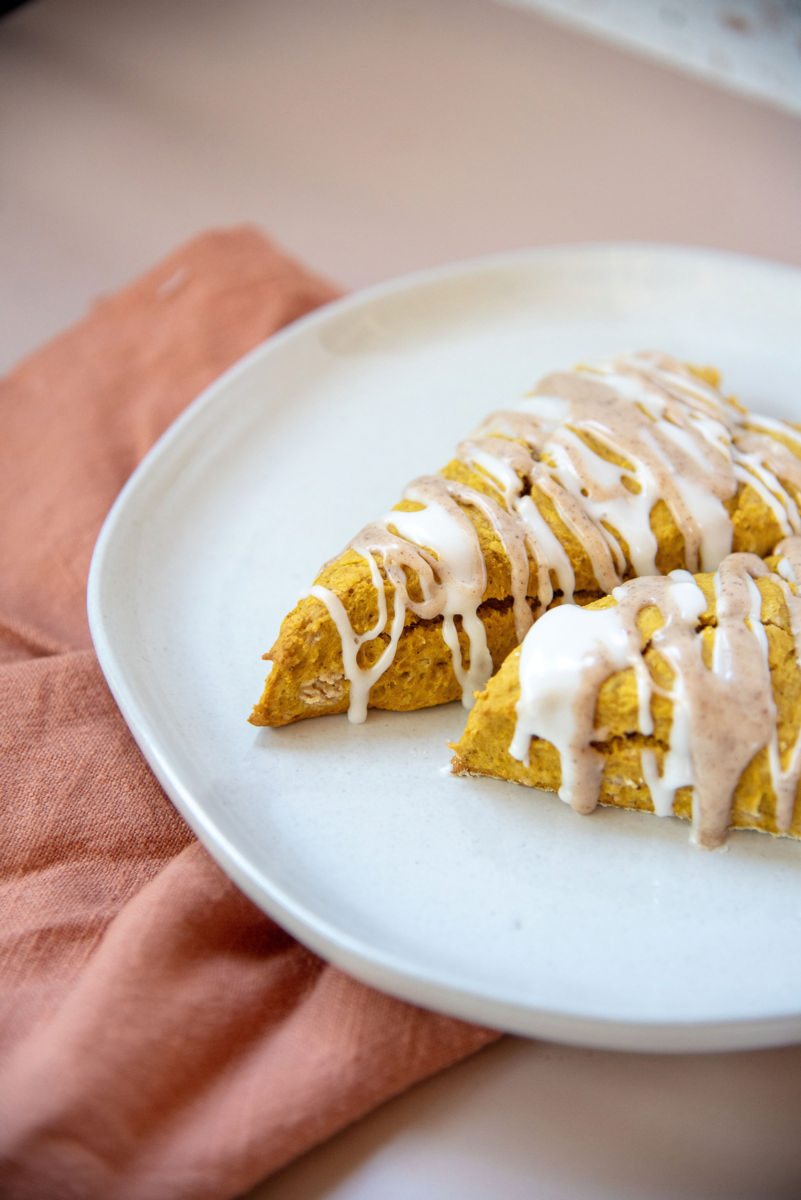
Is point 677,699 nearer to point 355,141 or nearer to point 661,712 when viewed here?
point 661,712

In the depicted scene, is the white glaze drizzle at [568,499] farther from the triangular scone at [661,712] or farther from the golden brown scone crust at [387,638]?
the triangular scone at [661,712]

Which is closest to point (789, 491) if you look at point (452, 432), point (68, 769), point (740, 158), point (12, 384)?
point (452, 432)

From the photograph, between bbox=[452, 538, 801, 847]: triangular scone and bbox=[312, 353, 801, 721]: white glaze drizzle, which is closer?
bbox=[452, 538, 801, 847]: triangular scone

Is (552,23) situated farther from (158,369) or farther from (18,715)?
(18,715)

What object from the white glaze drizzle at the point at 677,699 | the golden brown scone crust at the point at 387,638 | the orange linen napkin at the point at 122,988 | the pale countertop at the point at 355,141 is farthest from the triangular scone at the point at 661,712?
the pale countertop at the point at 355,141

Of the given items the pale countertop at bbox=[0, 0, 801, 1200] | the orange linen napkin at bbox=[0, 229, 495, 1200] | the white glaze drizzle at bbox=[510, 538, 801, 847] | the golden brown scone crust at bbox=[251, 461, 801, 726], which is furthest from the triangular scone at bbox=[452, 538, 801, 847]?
the pale countertop at bbox=[0, 0, 801, 1200]

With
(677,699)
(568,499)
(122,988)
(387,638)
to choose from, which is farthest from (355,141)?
(122,988)

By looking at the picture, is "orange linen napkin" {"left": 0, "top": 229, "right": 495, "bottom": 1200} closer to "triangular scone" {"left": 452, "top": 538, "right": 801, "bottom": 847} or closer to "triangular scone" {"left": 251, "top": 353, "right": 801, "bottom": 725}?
"triangular scone" {"left": 251, "top": 353, "right": 801, "bottom": 725}
